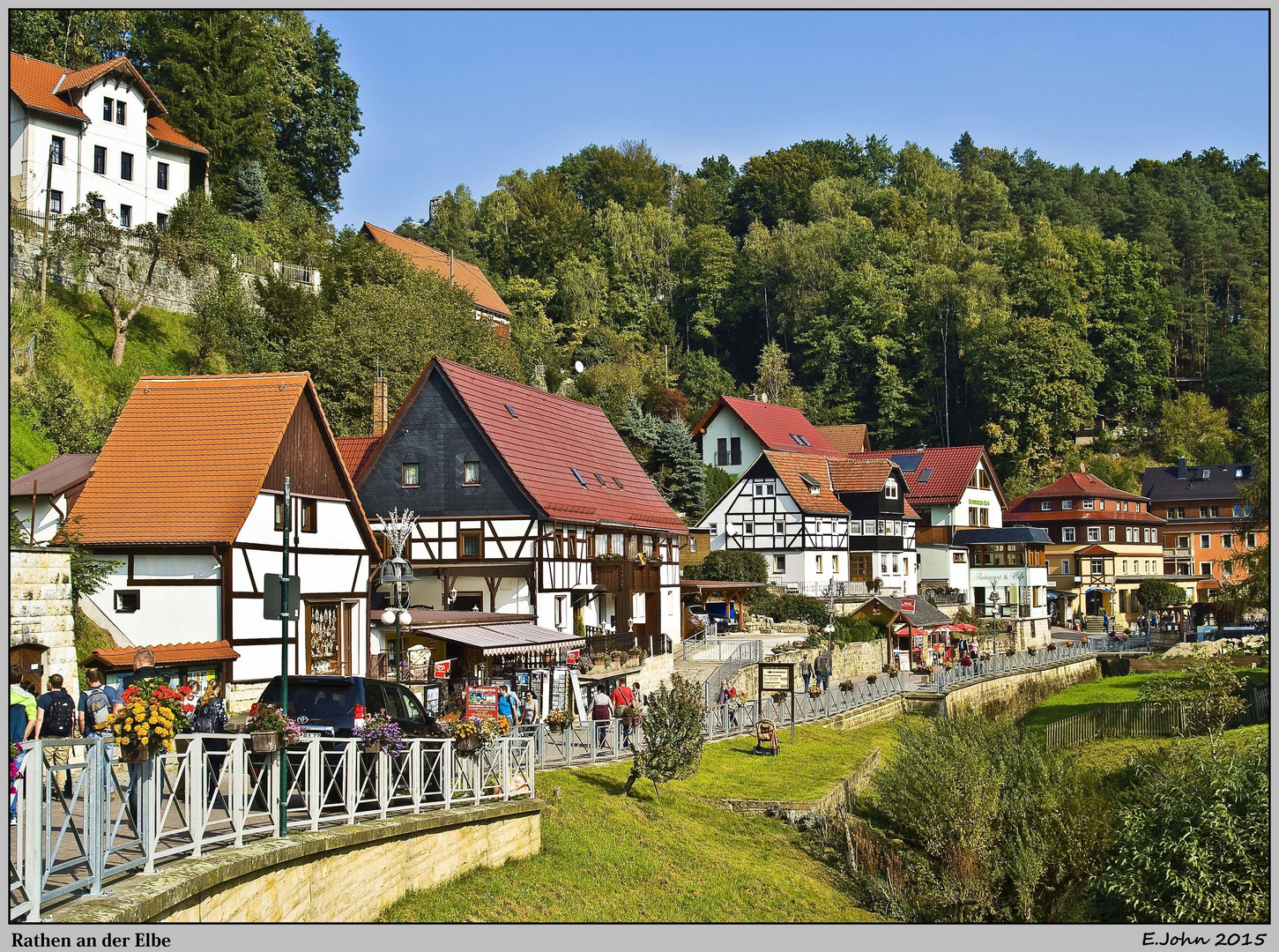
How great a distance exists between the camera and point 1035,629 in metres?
67.9

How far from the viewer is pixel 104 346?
139 feet

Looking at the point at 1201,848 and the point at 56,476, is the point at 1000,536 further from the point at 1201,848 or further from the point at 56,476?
the point at 56,476

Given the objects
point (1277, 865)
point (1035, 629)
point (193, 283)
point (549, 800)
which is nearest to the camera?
point (1277, 865)

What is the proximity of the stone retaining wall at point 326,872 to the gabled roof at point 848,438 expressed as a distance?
65.3 meters

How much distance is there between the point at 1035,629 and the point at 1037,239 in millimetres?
40584

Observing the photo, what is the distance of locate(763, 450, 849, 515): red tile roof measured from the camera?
211 ft

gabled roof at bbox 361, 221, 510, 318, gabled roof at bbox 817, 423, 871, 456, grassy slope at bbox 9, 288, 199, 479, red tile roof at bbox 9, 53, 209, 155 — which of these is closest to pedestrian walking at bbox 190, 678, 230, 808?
grassy slope at bbox 9, 288, 199, 479

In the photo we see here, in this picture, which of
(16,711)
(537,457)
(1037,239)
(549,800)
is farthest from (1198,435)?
(16,711)

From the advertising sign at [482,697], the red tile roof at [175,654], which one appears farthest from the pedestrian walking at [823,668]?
the red tile roof at [175,654]

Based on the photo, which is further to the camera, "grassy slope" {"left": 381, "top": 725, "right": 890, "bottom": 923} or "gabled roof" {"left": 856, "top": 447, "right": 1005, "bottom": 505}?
"gabled roof" {"left": 856, "top": 447, "right": 1005, "bottom": 505}

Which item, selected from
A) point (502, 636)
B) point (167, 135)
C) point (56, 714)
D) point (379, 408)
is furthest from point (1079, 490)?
point (56, 714)

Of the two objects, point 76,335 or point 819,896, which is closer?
point 819,896

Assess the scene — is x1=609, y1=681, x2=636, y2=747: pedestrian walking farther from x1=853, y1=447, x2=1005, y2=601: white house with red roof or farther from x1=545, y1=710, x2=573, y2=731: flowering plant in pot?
x1=853, y1=447, x2=1005, y2=601: white house with red roof

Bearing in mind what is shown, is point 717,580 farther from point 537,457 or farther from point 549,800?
point 549,800
